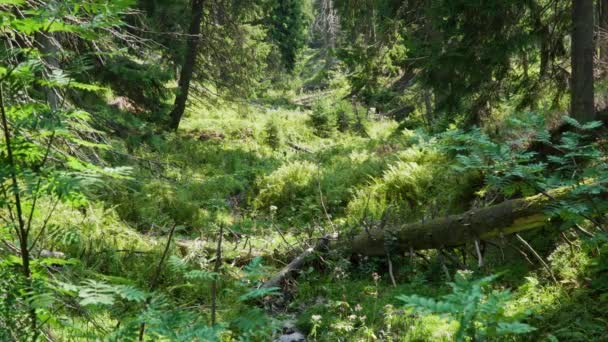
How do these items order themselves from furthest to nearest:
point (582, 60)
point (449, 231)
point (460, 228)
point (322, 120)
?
1. point (322, 120)
2. point (582, 60)
3. point (449, 231)
4. point (460, 228)

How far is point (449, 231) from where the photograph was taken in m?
5.66

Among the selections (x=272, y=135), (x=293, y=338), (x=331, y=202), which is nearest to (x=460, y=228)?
(x=293, y=338)

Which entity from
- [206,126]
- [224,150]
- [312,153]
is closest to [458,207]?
[312,153]

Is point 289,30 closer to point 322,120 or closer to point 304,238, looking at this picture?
point 322,120

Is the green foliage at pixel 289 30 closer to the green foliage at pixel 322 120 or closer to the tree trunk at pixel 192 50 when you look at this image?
the green foliage at pixel 322 120

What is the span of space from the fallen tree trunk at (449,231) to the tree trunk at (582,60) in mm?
2305

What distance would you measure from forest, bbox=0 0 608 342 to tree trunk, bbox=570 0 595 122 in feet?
0.08

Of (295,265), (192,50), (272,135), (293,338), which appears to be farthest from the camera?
(272,135)

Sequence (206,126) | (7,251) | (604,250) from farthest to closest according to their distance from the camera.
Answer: (206,126) < (604,250) < (7,251)

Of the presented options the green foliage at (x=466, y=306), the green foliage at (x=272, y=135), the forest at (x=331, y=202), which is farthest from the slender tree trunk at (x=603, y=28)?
the green foliage at (x=272, y=135)

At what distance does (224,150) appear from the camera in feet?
50.6

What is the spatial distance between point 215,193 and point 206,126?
25.2ft

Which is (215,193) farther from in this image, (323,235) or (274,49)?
(274,49)

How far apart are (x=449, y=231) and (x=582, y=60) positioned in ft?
10.1
